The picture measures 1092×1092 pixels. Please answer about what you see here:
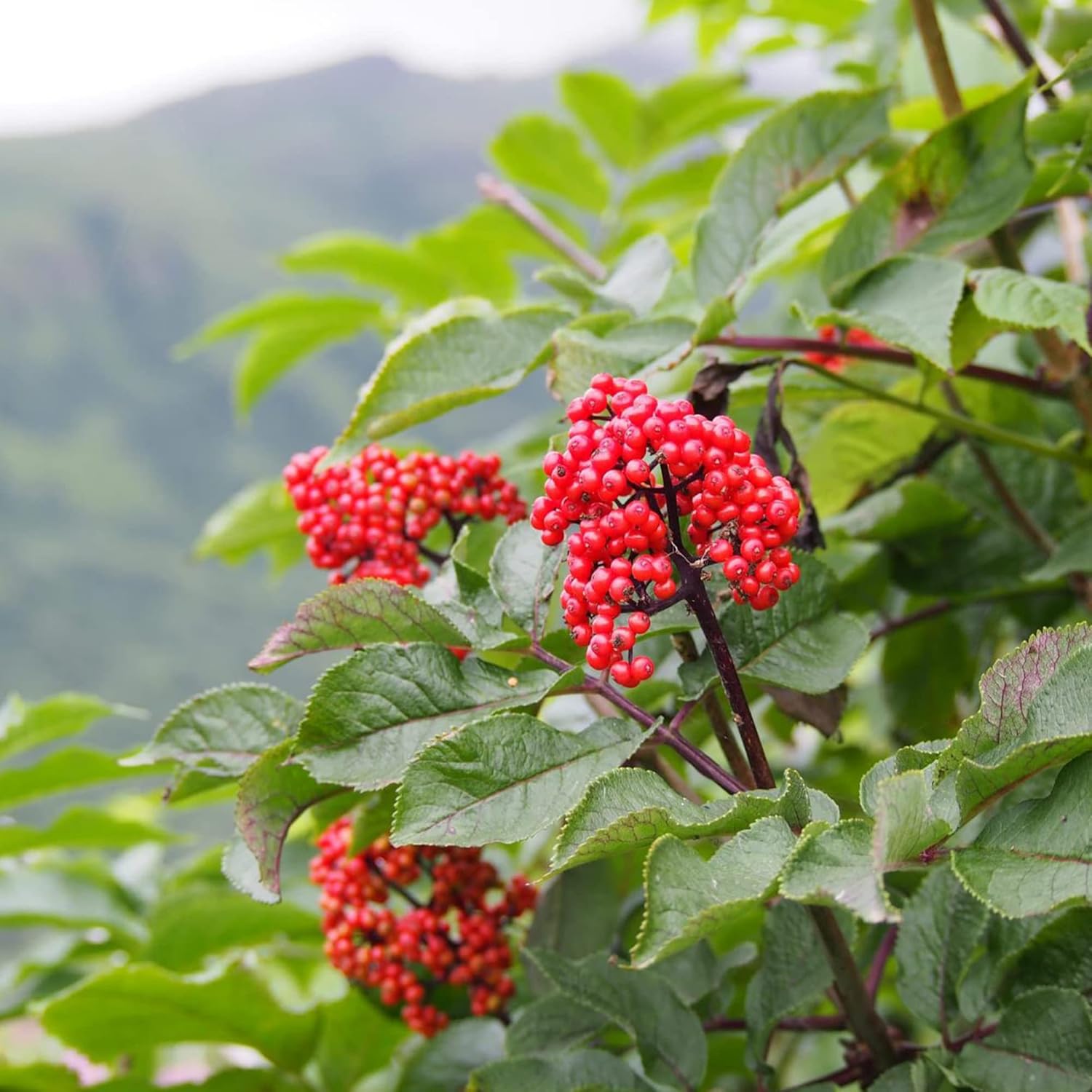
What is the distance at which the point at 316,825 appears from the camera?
1.14 metres

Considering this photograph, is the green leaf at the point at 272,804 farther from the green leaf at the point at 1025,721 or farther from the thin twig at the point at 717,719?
the green leaf at the point at 1025,721

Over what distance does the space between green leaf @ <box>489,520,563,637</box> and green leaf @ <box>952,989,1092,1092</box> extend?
47cm

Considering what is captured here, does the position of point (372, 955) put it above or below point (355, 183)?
below

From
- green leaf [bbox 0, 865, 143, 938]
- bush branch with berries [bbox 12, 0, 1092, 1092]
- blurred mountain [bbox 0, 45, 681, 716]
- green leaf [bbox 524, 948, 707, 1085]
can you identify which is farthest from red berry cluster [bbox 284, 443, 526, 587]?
blurred mountain [bbox 0, 45, 681, 716]

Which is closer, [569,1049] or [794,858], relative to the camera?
[794,858]

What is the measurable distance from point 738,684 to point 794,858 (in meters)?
0.17

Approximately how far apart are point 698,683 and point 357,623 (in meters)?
0.27

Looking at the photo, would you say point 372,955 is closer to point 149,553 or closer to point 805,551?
point 805,551

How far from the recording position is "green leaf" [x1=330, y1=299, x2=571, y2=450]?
1083mm

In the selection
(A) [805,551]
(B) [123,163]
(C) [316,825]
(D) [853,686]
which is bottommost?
(D) [853,686]

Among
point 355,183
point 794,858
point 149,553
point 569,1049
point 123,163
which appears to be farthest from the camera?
point 123,163

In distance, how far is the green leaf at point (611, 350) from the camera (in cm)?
104

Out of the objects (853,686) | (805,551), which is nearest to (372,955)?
(805,551)

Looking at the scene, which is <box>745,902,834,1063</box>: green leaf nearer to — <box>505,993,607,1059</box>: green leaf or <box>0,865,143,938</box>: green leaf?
<box>505,993,607,1059</box>: green leaf
